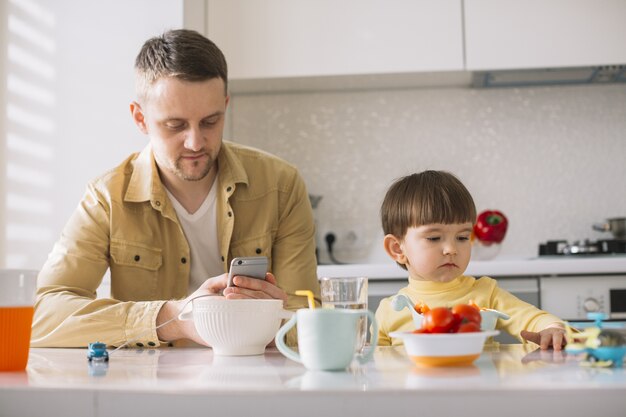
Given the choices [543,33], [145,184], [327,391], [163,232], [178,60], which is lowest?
[327,391]

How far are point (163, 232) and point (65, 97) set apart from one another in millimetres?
1139

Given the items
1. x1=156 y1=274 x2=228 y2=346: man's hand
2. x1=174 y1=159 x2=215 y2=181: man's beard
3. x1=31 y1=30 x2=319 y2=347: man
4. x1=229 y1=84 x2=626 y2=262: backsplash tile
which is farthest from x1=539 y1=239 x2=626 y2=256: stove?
x1=156 y1=274 x2=228 y2=346: man's hand

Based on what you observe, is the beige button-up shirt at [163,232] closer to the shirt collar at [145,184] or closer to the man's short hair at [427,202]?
the shirt collar at [145,184]

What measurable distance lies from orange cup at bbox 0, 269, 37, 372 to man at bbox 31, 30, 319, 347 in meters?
0.56

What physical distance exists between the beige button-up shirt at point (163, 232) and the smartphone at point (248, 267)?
420 millimetres

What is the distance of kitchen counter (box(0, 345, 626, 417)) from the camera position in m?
0.78

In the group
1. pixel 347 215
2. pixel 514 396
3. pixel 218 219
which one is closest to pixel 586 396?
pixel 514 396

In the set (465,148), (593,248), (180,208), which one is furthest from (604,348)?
(465,148)

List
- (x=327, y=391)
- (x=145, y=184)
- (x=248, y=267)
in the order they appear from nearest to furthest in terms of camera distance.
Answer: (x=327, y=391) < (x=248, y=267) < (x=145, y=184)

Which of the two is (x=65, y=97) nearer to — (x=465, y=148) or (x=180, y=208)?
(x=180, y=208)

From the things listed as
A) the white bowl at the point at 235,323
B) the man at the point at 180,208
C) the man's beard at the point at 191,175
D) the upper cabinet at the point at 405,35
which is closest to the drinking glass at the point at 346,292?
the white bowl at the point at 235,323

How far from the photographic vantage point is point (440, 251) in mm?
1585

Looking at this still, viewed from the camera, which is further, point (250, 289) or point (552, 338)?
point (250, 289)

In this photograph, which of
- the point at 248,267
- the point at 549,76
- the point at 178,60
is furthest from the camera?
the point at 549,76
